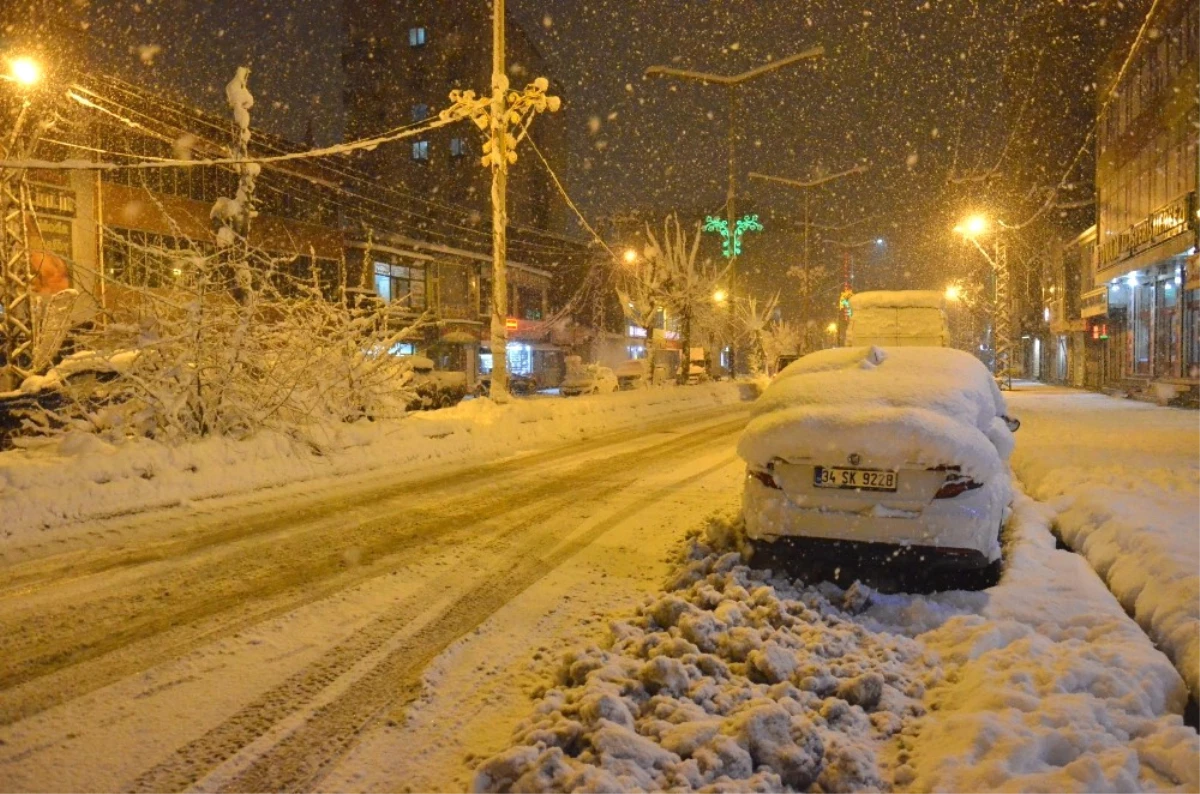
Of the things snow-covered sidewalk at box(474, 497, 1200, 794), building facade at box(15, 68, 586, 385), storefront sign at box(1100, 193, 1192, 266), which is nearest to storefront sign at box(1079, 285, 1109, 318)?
storefront sign at box(1100, 193, 1192, 266)

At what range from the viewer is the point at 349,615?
4543 millimetres

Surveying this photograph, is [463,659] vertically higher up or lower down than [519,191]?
lower down

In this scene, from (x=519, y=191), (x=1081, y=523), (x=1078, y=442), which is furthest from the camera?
(x=519, y=191)

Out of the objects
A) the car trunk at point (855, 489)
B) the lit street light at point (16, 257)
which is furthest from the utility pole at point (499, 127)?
the car trunk at point (855, 489)

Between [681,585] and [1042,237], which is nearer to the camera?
[681,585]

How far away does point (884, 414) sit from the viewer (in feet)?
16.3

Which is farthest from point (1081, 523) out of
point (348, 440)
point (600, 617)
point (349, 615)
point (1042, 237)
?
point (1042, 237)

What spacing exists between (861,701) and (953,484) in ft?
6.20

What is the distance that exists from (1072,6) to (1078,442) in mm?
58375

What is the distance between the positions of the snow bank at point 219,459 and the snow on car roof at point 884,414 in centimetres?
609

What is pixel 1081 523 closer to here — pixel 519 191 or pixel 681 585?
pixel 681 585

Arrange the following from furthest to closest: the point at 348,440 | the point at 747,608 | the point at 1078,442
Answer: the point at 1078,442
the point at 348,440
the point at 747,608

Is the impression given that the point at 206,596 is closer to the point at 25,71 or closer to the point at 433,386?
the point at 25,71

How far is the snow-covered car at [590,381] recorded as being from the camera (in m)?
29.2
